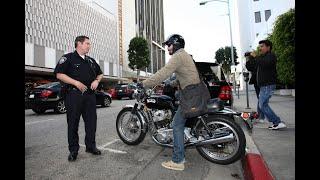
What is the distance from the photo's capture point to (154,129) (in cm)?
516

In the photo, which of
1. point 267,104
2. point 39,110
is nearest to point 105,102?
point 39,110

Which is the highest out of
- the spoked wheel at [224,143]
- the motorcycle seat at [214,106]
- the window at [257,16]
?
the window at [257,16]

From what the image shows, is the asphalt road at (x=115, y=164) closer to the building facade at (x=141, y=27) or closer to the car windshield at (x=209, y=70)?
the car windshield at (x=209, y=70)

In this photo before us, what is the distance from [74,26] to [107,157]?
169 feet

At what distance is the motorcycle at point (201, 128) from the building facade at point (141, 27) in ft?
216

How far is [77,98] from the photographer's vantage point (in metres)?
4.88

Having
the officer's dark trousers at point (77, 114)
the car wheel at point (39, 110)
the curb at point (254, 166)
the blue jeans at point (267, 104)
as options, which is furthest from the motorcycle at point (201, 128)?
the car wheel at point (39, 110)

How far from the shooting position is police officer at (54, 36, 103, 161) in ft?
15.8

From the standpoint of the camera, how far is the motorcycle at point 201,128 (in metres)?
4.32

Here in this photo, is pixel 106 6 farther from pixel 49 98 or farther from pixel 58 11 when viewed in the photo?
pixel 49 98

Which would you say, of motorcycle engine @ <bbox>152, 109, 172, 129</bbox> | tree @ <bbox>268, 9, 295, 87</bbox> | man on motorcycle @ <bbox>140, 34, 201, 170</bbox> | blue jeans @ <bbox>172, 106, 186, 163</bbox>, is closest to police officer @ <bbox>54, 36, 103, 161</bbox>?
motorcycle engine @ <bbox>152, 109, 172, 129</bbox>

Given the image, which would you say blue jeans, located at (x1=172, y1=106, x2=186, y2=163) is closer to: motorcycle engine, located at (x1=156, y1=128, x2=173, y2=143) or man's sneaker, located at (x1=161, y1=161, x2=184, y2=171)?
man's sneaker, located at (x1=161, y1=161, x2=184, y2=171)

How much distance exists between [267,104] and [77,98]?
4.23m
